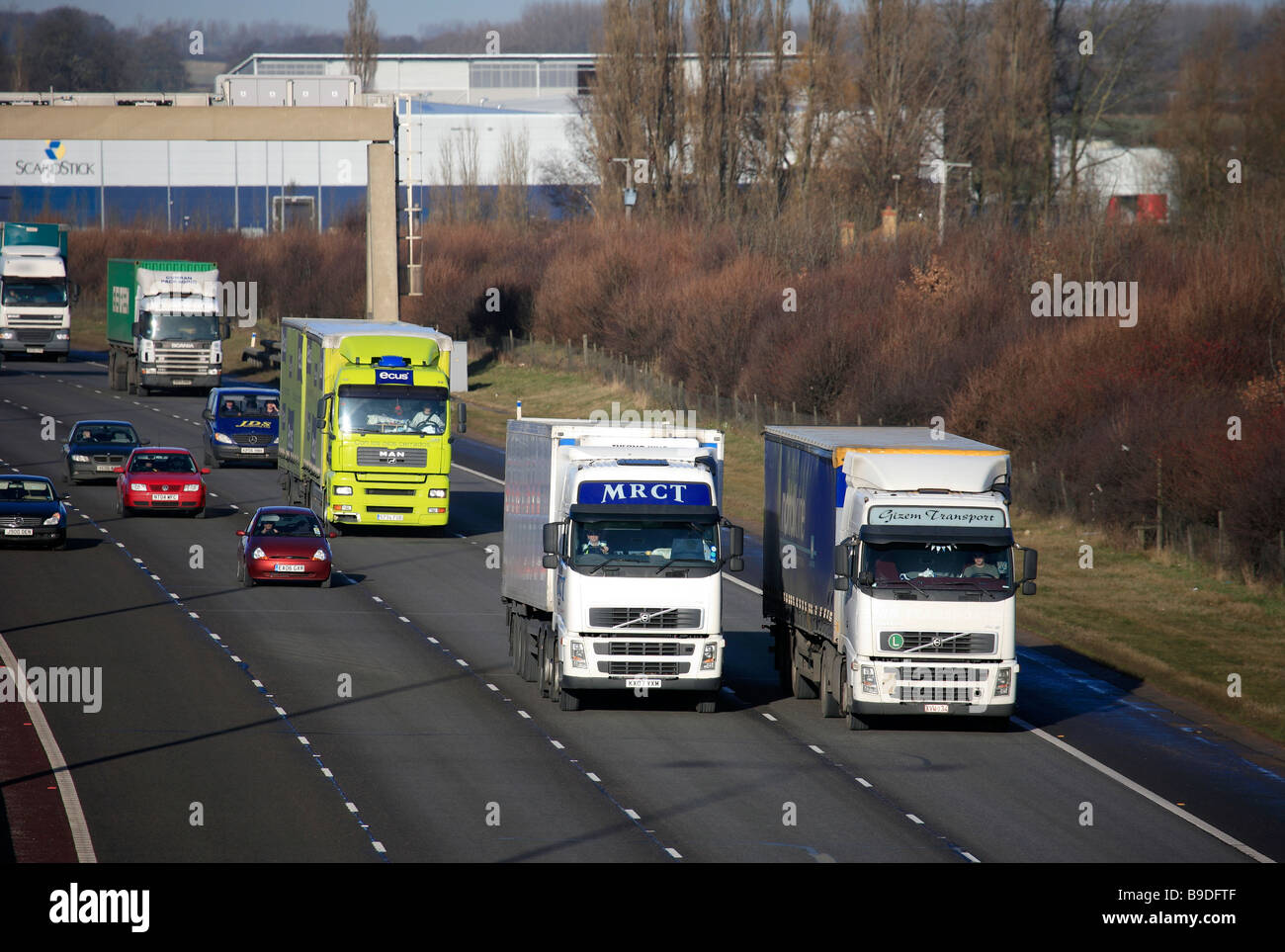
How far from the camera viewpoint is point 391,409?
3772cm

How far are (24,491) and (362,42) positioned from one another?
85.6m

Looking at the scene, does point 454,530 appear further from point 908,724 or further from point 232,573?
point 908,724

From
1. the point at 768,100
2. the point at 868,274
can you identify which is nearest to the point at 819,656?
the point at 868,274

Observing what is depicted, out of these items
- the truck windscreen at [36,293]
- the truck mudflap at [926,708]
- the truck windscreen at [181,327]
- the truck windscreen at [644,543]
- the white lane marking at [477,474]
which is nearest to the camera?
the truck mudflap at [926,708]

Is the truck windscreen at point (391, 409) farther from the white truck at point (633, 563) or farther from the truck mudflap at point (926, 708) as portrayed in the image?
the truck mudflap at point (926, 708)

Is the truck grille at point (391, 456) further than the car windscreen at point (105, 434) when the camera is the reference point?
No

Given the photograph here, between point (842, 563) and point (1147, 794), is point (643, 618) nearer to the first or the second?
point (842, 563)

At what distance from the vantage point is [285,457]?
1667 inches

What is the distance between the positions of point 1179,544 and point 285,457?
70.0 ft

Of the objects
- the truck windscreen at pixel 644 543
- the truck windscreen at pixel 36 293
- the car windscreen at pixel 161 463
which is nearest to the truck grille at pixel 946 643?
the truck windscreen at pixel 644 543

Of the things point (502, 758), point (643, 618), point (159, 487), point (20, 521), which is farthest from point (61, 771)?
point (159, 487)

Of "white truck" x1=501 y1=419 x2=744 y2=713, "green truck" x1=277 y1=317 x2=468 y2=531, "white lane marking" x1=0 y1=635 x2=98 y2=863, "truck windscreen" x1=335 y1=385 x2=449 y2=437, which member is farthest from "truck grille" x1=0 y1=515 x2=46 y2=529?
"white truck" x1=501 y1=419 x2=744 y2=713

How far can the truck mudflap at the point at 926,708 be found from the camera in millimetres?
21484

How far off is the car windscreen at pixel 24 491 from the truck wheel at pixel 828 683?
19878 millimetres
